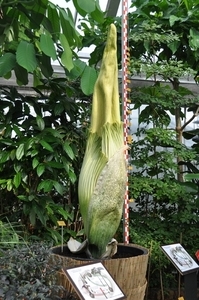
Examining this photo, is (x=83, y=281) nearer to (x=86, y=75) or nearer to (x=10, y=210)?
(x=86, y=75)

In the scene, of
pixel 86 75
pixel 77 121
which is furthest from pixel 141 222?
pixel 86 75

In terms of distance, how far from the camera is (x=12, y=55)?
2311 mm

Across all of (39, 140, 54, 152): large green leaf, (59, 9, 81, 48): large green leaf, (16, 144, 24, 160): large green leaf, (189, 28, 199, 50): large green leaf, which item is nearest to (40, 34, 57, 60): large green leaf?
(59, 9, 81, 48): large green leaf

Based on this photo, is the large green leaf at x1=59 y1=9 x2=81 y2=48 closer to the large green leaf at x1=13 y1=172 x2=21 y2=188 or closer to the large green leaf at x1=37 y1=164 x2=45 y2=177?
the large green leaf at x1=37 y1=164 x2=45 y2=177

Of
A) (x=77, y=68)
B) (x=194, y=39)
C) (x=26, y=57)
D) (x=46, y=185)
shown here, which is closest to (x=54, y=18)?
(x=77, y=68)

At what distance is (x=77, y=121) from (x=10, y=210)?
0.86m

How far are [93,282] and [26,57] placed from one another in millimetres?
1207

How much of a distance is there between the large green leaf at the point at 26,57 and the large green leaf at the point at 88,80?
0.97 feet

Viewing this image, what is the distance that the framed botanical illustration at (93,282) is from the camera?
4.74 ft

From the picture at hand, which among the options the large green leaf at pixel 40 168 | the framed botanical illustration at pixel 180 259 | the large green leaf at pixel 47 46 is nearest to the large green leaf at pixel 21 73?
the large green leaf at pixel 47 46

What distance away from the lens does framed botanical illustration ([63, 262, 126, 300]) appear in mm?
1443

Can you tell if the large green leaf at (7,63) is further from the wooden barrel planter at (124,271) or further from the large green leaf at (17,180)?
the wooden barrel planter at (124,271)

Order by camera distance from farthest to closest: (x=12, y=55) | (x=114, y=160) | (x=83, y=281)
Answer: (x=12, y=55) < (x=114, y=160) < (x=83, y=281)

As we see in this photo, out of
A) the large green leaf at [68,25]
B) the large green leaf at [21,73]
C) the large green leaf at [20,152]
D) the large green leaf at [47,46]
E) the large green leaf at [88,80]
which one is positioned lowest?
the large green leaf at [20,152]
